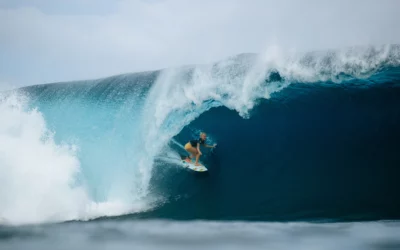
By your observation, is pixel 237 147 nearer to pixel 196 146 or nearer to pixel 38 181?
pixel 196 146

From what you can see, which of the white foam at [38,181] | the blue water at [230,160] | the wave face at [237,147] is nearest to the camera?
the blue water at [230,160]

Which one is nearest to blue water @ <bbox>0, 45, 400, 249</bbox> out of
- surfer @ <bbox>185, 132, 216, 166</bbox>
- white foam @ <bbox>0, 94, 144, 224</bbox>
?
white foam @ <bbox>0, 94, 144, 224</bbox>

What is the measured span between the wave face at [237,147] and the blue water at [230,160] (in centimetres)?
2

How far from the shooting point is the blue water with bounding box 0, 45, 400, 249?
11.0 ft

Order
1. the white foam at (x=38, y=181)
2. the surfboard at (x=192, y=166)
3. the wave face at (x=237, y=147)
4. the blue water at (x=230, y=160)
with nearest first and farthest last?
the blue water at (x=230, y=160) < the wave face at (x=237, y=147) < the white foam at (x=38, y=181) < the surfboard at (x=192, y=166)

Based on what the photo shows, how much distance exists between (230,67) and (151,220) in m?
3.18

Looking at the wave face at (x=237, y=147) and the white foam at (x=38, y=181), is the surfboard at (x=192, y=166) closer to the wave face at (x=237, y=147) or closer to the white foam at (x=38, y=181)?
the wave face at (x=237, y=147)

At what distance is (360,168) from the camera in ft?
12.7

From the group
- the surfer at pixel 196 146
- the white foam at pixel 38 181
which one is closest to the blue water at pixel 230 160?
the white foam at pixel 38 181

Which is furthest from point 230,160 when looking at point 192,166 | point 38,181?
point 38,181

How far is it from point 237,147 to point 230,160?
0.98 ft

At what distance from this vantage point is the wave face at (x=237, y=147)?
3781 mm

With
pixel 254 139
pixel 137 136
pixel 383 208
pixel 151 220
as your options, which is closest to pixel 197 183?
pixel 151 220

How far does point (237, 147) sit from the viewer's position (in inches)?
182
